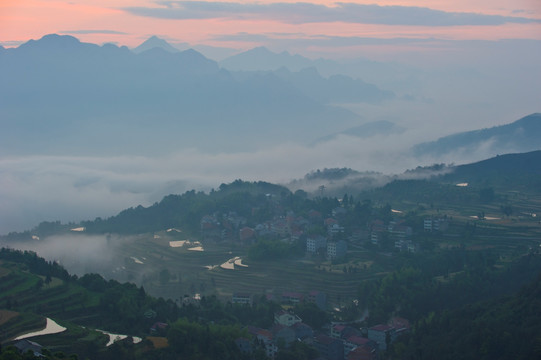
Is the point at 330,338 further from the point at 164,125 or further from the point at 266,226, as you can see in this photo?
the point at 164,125

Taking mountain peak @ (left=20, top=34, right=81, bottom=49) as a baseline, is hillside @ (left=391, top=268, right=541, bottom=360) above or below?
below

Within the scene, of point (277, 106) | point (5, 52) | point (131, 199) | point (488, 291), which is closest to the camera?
point (488, 291)

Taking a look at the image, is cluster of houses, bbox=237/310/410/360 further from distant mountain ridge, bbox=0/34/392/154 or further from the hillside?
distant mountain ridge, bbox=0/34/392/154

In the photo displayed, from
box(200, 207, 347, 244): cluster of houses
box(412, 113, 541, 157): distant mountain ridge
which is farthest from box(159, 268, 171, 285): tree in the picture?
box(412, 113, 541, 157): distant mountain ridge

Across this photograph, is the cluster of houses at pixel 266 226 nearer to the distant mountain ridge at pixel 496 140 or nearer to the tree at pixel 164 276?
the tree at pixel 164 276

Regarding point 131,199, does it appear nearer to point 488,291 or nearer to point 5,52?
point 488,291

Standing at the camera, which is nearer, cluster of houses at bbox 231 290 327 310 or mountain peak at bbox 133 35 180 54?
cluster of houses at bbox 231 290 327 310

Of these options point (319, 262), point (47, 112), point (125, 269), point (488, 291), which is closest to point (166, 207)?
point (125, 269)

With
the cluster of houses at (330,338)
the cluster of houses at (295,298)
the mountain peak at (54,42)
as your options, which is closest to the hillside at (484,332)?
the cluster of houses at (330,338)
